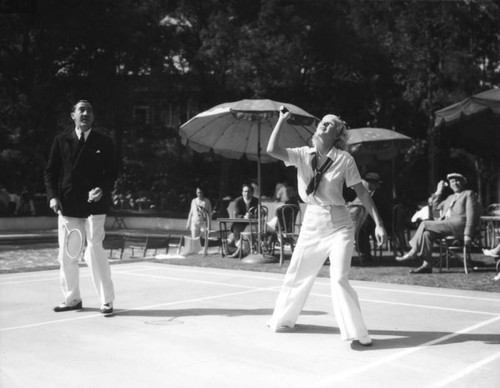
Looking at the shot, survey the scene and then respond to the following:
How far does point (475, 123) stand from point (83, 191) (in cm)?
864

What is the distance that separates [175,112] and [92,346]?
31566mm

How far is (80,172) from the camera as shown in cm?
662

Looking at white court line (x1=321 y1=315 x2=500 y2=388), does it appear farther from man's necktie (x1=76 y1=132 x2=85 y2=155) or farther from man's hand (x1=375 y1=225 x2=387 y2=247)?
man's necktie (x1=76 y1=132 x2=85 y2=155)

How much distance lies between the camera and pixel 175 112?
119 ft

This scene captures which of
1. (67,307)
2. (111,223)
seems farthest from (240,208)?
(111,223)

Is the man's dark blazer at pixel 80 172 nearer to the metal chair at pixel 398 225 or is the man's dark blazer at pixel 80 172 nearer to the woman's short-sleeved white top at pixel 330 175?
the woman's short-sleeved white top at pixel 330 175

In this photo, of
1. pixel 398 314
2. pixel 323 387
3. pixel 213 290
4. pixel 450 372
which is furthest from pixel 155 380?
pixel 213 290

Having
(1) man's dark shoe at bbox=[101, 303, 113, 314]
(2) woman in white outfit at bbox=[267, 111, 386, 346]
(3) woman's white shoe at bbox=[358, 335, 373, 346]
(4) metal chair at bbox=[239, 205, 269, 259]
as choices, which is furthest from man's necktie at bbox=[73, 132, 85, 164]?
(4) metal chair at bbox=[239, 205, 269, 259]

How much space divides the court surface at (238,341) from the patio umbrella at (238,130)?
4161 millimetres

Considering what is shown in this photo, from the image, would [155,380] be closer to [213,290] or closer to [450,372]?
[450,372]

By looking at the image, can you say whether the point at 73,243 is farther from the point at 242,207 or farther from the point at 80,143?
the point at 242,207

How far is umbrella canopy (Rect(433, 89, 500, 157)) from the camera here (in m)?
10.7

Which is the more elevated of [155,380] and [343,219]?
[343,219]

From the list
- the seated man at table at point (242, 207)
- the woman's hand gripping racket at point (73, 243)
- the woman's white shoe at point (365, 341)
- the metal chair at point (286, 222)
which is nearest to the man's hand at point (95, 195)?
the woman's hand gripping racket at point (73, 243)
